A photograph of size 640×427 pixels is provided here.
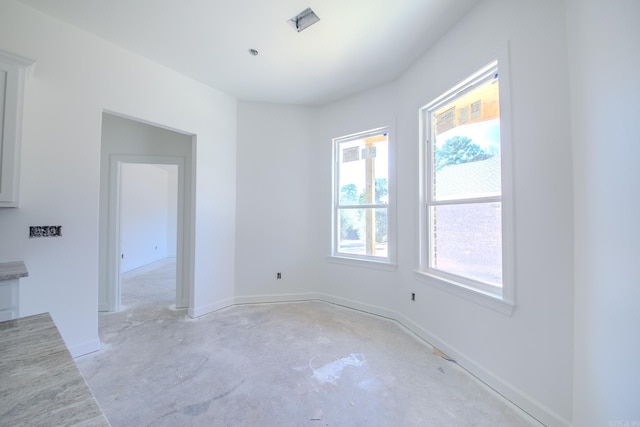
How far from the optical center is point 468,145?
226 centimetres

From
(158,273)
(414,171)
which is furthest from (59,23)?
(158,273)

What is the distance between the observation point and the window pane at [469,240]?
2008 mm

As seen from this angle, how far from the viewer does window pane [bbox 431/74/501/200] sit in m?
2.04

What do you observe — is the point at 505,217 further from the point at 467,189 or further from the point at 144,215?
the point at 144,215

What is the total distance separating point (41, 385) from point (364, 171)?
11.1 feet

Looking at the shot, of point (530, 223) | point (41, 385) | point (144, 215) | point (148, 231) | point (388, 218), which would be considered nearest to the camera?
point (41, 385)

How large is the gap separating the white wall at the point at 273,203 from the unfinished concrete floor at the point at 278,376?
2.25 feet

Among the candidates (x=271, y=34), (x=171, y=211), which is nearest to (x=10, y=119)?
(x=271, y=34)

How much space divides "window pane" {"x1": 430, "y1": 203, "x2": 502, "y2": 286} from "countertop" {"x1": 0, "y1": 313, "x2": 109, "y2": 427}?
232 cm

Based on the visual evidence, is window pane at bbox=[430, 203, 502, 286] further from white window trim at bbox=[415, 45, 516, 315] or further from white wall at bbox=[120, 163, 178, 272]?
white wall at bbox=[120, 163, 178, 272]

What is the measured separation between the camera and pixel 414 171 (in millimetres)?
2826

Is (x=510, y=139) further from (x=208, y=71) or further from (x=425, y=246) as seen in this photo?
(x=208, y=71)

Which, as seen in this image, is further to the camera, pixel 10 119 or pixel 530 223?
pixel 10 119

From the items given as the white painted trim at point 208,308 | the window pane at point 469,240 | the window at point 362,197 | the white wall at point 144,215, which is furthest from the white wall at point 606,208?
the white wall at point 144,215
